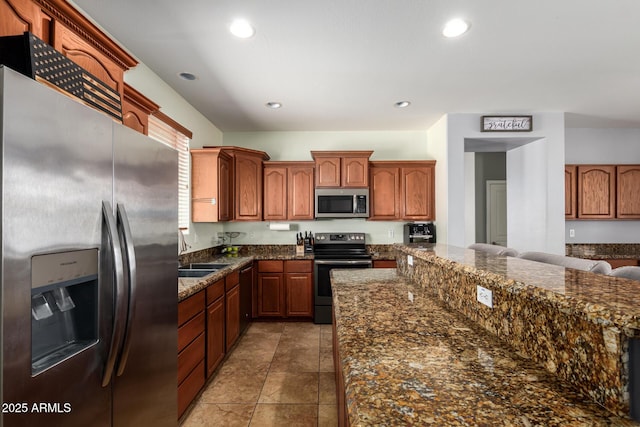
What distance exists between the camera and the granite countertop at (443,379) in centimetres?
64

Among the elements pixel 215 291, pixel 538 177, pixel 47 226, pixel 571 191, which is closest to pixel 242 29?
pixel 47 226

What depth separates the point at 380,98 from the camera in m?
3.22

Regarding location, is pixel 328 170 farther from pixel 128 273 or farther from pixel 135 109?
pixel 128 273

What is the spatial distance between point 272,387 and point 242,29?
2711 millimetres

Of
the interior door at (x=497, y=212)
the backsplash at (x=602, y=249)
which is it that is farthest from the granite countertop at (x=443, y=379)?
the interior door at (x=497, y=212)

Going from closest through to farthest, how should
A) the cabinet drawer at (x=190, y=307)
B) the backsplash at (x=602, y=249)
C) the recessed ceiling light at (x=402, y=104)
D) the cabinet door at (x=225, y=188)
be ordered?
1. the cabinet drawer at (x=190, y=307)
2. the recessed ceiling light at (x=402, y=104)
3. the cabinet door at (x=225, y=188)
4. the backsplash at (x=602, y=249)

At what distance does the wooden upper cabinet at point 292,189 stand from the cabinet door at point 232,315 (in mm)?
1347

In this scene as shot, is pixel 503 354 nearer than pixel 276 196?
Yes

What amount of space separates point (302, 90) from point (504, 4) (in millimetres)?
1781

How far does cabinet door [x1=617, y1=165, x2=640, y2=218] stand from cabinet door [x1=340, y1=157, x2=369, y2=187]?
347 cm

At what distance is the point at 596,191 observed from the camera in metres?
4.07

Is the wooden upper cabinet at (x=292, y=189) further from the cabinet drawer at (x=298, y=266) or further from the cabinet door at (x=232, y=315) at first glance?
the cabinet door at (x=232, y=315)

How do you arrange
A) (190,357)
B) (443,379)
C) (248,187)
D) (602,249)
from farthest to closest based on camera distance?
(602,249) → (248,187) → (190,357) → (443,379)

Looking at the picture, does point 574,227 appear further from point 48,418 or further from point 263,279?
point 48,418
